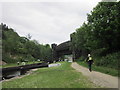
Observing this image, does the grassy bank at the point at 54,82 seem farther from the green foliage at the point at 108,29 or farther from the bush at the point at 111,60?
the green foliage at the point at 108,29

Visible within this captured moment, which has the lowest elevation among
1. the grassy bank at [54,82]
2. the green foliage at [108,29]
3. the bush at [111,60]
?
the grassy bank at [54,82]

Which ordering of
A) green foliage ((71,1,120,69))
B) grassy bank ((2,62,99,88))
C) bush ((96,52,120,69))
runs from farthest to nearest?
green foliage ((71,1,120,69))
bush ((96,52,120,69))
grassy bank ((2,62,99,88))

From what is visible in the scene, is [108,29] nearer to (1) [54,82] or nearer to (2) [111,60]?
(2) [111,60]

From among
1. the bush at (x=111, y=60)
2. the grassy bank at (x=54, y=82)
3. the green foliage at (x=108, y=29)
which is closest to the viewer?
the grassy bank at (x=54, y=82)

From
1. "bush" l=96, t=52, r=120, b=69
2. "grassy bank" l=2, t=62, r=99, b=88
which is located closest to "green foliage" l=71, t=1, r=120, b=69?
"bush" l=96, t=52, r=120, b=69

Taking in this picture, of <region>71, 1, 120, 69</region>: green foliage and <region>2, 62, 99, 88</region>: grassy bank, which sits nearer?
<region>2, 62, 99, 88</region>: grassy bank

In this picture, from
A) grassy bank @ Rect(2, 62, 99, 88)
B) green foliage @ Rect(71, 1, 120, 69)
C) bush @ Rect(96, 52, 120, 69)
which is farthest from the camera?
green foliage @ Rect(71, 1, 120, 69)

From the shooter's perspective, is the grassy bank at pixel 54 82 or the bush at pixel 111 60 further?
the bush at pixel 111 60

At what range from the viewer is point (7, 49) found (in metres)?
50.2

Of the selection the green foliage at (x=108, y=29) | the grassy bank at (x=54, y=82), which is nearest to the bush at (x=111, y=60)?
the green foliage at (x=108, y=29)

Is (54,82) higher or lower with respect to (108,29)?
lower

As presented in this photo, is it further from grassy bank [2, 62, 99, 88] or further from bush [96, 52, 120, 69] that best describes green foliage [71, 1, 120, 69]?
grassy bank [2, 62, 99, 88]

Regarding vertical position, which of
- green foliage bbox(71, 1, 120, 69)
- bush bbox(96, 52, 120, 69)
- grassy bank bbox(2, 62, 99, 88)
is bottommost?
grassy bank bbox(2, 62, 99, 88)

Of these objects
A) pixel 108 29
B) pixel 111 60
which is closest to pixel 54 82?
pixel 111 60
